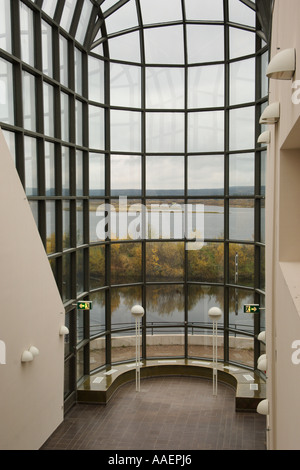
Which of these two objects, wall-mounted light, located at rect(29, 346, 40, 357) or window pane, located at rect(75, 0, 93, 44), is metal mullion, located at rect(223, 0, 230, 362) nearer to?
window pane, located at rect(75, 0, 93, 44)

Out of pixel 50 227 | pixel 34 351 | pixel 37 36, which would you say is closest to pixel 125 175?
pixel 50 227

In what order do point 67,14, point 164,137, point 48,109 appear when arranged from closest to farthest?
1. point 48,109
2. point 67,14
3. point 164,137

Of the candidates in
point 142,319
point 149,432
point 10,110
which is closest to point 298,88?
point 10,110

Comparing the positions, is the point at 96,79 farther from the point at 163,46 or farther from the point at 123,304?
the point at 123,304

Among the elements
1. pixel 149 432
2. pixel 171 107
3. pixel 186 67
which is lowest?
pixel 149 432

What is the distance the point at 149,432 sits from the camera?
11.1 m

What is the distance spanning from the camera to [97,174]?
14.1 m

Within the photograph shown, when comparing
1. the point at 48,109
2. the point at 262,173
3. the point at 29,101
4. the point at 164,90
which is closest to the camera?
the point at 29,101

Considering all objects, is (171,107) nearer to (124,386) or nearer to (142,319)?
(142,319)

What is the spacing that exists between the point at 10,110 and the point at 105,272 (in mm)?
6100

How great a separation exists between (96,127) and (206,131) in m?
3.05

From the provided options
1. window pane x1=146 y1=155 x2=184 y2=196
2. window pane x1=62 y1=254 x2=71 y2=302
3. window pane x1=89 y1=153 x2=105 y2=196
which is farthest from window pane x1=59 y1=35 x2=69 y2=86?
window pane x1=62 y1=254 x2=71 y2=302

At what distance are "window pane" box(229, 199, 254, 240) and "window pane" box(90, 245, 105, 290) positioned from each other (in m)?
3.54

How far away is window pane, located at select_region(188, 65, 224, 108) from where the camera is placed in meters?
14.4
